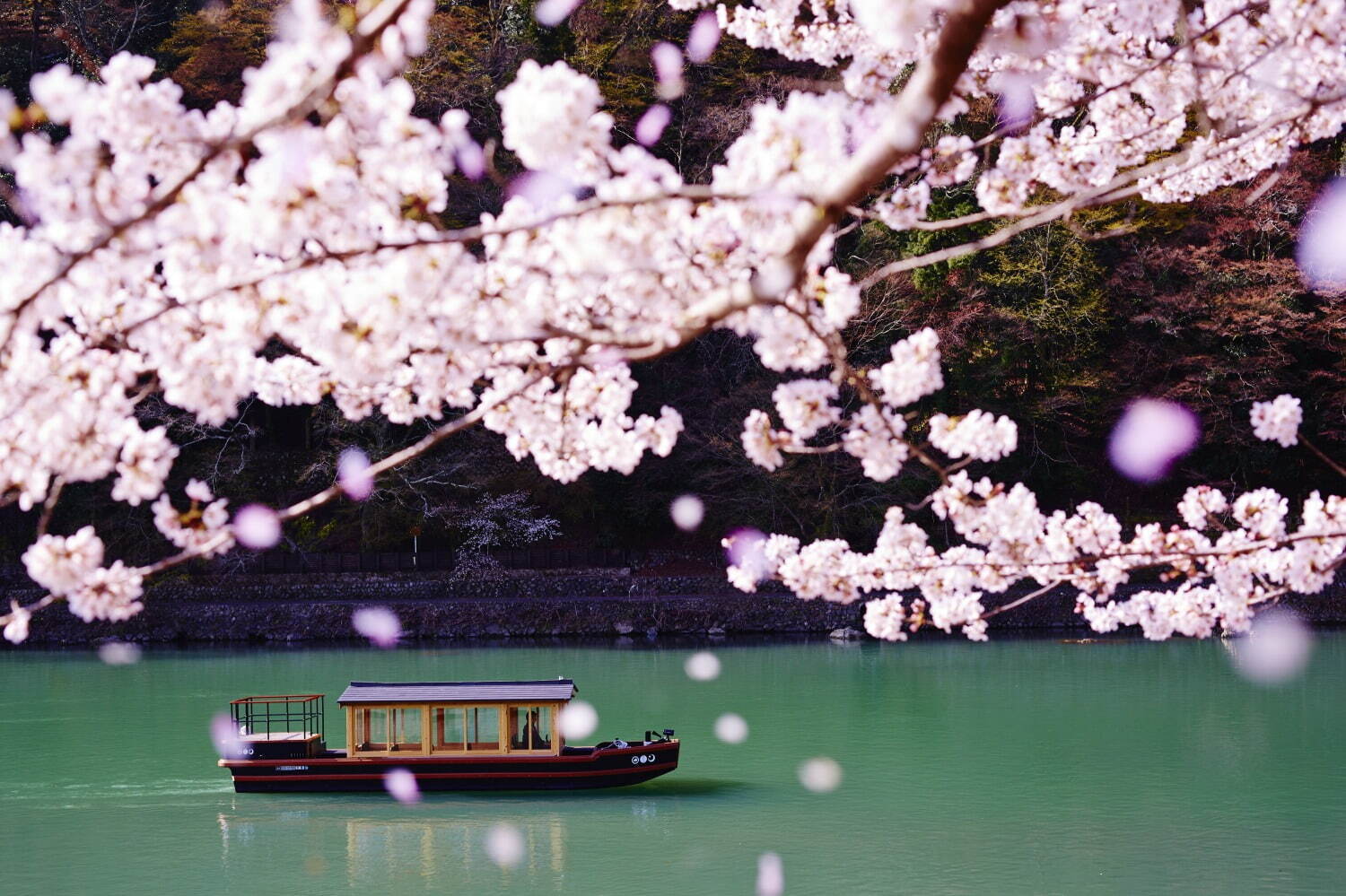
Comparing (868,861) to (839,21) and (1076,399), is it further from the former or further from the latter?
(1076,399)

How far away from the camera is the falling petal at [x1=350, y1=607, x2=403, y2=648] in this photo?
20984mm

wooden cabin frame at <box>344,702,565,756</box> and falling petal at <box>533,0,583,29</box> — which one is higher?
falling petal at <box>533,0,583,29</box>

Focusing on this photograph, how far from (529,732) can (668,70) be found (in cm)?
1492

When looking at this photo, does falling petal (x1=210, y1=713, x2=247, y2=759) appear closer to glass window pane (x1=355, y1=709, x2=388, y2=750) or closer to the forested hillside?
glass window pane (x1=355, y1=709, x2=388, y2=750)

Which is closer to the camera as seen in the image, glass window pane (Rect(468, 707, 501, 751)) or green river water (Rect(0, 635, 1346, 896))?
green river water (Rect(0, 635, 1346, 896))

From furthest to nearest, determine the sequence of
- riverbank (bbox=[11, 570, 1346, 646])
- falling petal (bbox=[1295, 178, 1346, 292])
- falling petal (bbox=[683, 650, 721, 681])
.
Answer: falling petal (bbox=[1295, 178, 1346, 292])
riverbank (bbox=[11, 570, 1346, 646])
falling petal (bbox=[683, 650, 721, 681])

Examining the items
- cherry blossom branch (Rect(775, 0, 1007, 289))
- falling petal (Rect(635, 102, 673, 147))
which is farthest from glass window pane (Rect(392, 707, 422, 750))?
falling petal (Rect(635, 102, 673, 147))

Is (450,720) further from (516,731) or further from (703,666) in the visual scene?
(703,666)

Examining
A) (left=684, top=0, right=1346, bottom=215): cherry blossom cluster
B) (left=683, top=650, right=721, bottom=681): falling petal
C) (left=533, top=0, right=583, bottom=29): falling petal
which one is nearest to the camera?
(left=684, top=0, right=1346, bottom=215): cherry blossom cluster

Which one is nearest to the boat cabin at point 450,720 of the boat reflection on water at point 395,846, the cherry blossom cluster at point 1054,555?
the boat reflection on water at point 395,846

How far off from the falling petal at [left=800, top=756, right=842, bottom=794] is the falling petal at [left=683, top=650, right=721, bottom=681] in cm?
467

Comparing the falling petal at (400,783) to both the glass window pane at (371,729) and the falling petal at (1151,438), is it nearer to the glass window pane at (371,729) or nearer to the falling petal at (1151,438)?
the glass window pane at (371,729)

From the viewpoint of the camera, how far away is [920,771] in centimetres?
1177

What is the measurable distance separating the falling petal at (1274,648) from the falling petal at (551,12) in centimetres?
1502
